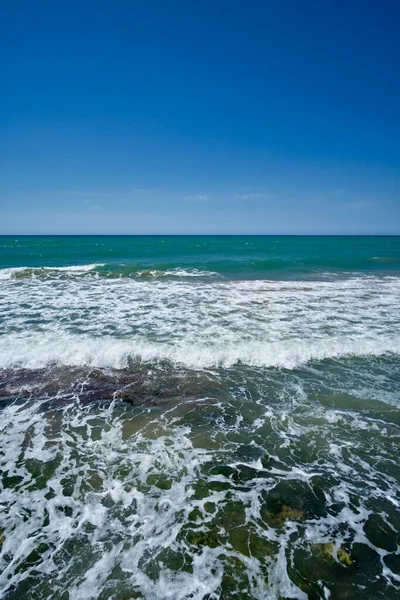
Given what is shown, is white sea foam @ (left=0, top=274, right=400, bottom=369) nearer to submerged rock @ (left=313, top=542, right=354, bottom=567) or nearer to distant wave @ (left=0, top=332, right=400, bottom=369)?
distant wave @ (left=0, top=332, right=400, bottom=369)

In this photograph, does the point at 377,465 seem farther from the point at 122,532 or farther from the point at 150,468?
the point at 122,532

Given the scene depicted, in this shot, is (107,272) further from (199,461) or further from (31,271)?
(199,461)

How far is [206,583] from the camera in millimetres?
3467

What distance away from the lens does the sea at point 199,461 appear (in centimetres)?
358

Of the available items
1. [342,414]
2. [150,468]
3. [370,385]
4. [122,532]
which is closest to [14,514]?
[122,532]

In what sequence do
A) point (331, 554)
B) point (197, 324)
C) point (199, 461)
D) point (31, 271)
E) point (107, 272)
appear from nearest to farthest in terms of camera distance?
point (331, 554)
point (199, 461)
point (197, 324)
point (31, 271)
point (107, 272)

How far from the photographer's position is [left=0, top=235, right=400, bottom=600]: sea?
11.8 ft

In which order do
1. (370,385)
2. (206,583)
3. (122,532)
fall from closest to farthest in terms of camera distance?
(206,583) → (122,532) → (370,385)

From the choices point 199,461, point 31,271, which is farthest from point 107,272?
point 199,461

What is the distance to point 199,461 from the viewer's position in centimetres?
525

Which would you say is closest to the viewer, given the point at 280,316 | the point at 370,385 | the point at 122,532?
the point at 122,532

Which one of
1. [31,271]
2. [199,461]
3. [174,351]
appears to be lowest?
[199,461]

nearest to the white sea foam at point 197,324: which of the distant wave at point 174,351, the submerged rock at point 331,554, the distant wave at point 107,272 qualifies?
the distant wave at point 174,351

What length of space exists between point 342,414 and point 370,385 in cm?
167
